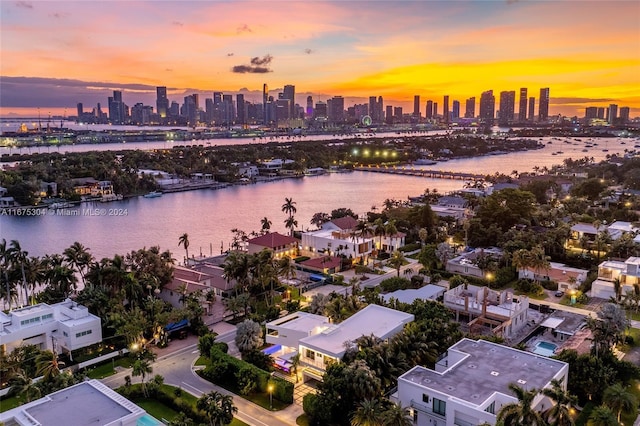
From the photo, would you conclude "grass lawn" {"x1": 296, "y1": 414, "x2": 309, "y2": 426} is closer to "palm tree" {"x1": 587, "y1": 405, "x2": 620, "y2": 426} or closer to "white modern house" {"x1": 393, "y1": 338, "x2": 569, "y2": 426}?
"white modern house" {"x1": 393, "y1": 338, "x2": 569, "y2": 426}

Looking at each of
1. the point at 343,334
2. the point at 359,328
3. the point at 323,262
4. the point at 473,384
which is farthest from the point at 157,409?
the point at 323,262

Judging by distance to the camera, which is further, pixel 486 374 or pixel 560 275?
pixel 560 275

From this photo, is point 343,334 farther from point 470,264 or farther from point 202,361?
point 470,264

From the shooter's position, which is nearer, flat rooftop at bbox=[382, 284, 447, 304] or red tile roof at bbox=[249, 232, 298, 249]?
flat rooftop at bbox=[382, 284, 447, 304]

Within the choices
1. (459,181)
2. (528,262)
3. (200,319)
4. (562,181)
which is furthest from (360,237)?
(459,181)

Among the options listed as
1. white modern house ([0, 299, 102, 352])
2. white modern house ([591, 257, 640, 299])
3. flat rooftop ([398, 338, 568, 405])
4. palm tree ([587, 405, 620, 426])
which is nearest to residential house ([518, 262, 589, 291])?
white modern house ([591, 257, 640, 299])

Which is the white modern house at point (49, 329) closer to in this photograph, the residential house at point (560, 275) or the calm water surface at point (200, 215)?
the calm water surface at point (200, 215)
